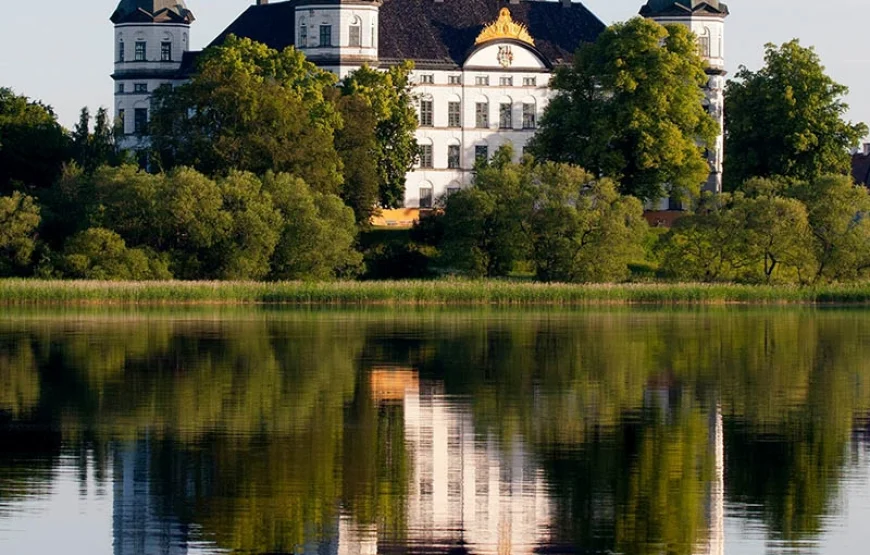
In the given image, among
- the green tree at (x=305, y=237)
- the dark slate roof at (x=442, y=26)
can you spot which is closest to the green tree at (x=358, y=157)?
the green tree at (x=305, y=237)

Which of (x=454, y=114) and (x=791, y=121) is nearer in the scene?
(x=791, y=121)

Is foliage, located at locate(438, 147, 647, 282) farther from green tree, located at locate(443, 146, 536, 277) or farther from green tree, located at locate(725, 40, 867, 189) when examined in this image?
green tree, located at locate(725, 40, 867, 189)

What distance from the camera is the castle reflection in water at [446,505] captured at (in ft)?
67.4

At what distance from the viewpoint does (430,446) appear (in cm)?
2731

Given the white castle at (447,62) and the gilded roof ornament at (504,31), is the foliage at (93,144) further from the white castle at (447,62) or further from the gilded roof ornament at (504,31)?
the gilded roof ornament at (504,31)

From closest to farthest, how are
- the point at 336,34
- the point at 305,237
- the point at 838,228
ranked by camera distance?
the point at 305,237, the point at 838,228, the point at 336,34

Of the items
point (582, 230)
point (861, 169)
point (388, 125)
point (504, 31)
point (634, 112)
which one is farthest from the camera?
point (861, 169)

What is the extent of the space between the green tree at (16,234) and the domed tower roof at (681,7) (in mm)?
34434

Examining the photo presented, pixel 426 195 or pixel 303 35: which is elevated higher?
pixel 303 35

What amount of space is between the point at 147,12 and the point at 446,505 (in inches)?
3015

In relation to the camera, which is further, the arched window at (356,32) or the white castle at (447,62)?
the white castle at (447,62)

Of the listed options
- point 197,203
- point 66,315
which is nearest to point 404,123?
point 197,203

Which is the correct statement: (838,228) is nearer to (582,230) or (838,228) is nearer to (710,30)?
(582,230)

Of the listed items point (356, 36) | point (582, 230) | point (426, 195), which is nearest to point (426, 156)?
point (426, 195)
